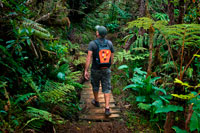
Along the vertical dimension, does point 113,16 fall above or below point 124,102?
above

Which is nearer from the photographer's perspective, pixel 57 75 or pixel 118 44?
pixel 57 75

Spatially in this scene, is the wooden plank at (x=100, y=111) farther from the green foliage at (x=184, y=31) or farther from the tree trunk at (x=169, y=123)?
the green foliage at (x=184, y=31)

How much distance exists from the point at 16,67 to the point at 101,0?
1097 centimetres

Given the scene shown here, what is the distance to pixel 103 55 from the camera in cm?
350

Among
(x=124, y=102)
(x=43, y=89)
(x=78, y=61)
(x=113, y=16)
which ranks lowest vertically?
(x=124, y=102)

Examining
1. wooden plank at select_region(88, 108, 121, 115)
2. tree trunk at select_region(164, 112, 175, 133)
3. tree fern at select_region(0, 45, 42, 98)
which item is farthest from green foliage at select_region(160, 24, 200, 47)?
tree fern at select_region(0, 45, 42, 98)

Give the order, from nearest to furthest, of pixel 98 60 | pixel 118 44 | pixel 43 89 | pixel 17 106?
1. pixel 17 106
2. pixel 43 89
3. pixel 98 60
4. pixel 118 44

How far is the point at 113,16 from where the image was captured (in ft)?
40.5

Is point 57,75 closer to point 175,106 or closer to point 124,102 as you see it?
point 124,102

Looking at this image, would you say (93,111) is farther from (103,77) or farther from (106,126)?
(103,77)

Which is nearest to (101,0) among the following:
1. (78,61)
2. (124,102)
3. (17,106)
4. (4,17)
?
(78,61)

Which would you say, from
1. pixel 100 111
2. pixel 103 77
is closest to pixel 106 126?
pixel 100 111

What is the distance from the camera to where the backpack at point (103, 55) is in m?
3.50

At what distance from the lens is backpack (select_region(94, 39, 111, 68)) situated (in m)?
3.50
